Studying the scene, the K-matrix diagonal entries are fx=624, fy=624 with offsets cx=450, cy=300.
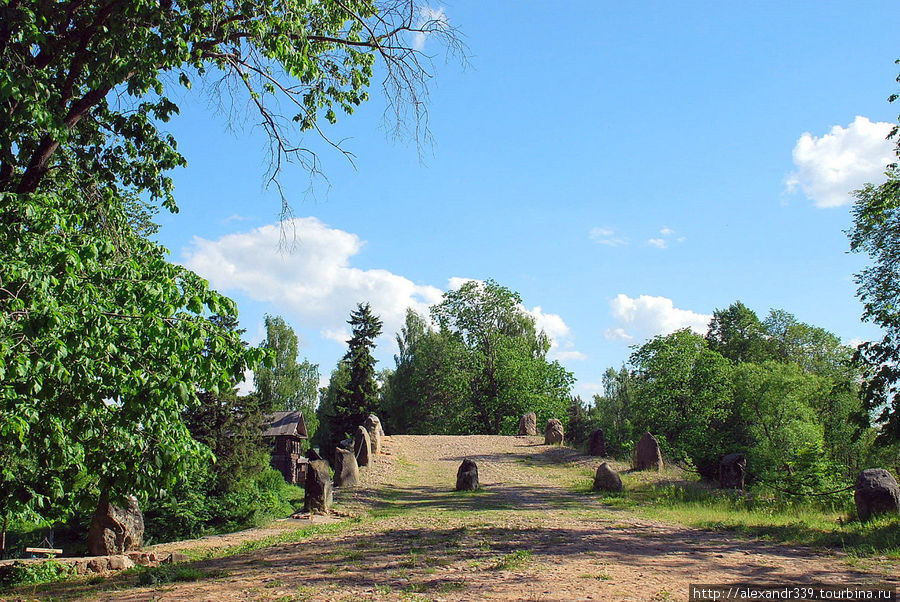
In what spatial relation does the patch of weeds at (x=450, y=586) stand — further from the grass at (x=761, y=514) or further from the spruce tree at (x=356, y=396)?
the spruce tree at (x=356, y=396)

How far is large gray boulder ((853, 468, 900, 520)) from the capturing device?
36.9 feet

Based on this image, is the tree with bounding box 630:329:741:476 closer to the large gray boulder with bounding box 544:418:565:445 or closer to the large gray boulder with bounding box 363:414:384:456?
the large gray boulder with bounding box 544:418:565:445

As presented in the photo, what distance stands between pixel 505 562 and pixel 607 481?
10.9m

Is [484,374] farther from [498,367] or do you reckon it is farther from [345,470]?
[345,470]

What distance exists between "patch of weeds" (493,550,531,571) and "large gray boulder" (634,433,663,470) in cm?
1343

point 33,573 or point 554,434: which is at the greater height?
point 554,434

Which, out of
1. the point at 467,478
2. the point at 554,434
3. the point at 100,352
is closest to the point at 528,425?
the point at 554,434

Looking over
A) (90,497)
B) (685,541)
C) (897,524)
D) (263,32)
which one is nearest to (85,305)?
(90,497)

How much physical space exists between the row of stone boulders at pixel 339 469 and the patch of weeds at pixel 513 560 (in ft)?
24.3

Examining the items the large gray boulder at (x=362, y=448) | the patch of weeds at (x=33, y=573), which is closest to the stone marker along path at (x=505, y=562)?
the patch of weeds at (x=33, y=573)

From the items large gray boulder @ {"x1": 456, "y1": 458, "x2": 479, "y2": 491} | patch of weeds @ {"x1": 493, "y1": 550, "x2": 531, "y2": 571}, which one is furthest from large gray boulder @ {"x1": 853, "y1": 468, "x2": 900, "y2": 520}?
large gray boulder @ {"x1": 456, "y1": 458, "x2": 479, "y2": 491}

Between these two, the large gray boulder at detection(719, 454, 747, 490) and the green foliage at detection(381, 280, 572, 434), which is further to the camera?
the green foliage at detection(381, 280, 572, 434)

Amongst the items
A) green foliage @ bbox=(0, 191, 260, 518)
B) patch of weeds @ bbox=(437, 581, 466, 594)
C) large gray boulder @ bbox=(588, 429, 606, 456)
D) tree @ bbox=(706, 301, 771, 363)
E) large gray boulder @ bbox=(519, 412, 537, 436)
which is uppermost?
tree @ bbox=(706, 301, 771, 363)

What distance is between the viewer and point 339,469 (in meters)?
19.4
